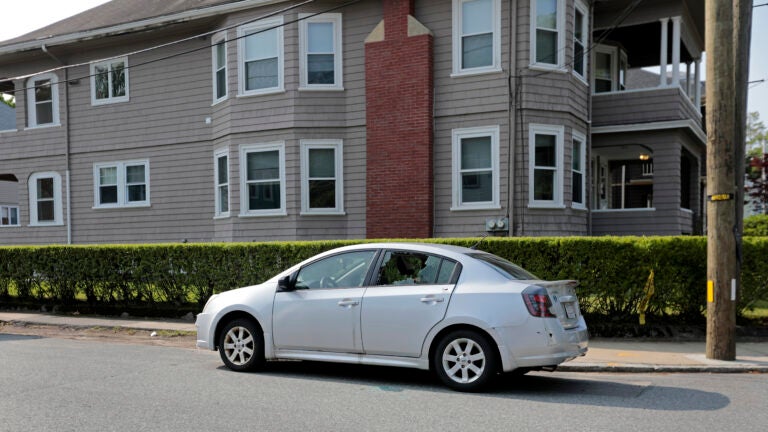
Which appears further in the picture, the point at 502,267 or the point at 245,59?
the point at 245,59

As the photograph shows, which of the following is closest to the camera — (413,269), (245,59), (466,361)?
(466,361)

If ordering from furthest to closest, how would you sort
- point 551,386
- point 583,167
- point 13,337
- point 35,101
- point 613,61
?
point 35,101 → point 613,61 → point 583,167 → point 13,337 → point 551,386

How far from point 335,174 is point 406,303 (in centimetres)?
965

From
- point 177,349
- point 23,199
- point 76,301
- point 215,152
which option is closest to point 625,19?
point 215,152

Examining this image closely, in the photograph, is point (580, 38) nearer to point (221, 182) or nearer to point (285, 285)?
point (221, 182)

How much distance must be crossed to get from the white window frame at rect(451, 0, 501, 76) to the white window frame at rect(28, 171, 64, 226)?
12992 mm

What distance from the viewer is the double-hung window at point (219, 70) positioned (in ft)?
58.0

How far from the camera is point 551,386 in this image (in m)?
7.34

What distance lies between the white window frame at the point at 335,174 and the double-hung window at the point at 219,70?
3042 mm

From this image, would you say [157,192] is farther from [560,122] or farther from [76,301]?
[560,122]

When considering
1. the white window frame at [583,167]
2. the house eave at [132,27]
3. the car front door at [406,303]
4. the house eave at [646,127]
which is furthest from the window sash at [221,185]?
the car front door at [406,303]

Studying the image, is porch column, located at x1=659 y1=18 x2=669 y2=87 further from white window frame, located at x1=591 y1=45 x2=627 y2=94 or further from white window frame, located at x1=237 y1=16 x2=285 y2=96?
white window frame, located at x1=237 y1=16 x2=285 y2=96

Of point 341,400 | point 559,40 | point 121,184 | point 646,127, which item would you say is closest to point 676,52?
point 646,127

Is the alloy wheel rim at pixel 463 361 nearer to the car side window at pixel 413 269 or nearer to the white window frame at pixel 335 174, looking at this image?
the car side window at pixel 413 269
